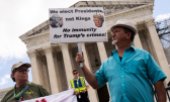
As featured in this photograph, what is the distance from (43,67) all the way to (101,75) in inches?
1427

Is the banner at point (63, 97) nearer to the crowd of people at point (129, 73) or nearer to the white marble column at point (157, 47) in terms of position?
the crowd of people at point (129, 73)

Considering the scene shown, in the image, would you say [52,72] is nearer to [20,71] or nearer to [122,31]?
[20,71]

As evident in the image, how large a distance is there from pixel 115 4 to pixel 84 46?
587 centimetres

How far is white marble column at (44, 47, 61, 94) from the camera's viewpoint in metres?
35.3

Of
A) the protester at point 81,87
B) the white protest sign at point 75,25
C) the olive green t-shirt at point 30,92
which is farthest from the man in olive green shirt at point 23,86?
the protester at point 81,87

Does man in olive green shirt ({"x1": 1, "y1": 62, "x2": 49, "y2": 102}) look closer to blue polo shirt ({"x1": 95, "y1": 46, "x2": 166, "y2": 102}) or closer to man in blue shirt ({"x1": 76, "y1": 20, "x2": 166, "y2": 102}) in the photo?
man in blue shirt ({"x1": 76, "y1": 20, "x2": 166, "y2": 102})

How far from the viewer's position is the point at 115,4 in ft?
123

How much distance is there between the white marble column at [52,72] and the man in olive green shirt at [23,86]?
29.5 metres

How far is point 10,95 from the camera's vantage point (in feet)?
19.3

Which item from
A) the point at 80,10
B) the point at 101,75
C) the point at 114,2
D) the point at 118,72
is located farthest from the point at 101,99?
the point at 114,2

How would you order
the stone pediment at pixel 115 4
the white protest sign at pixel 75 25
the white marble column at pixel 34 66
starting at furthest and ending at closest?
the white marble column at pixel 34 66 → the stone pediment at pixel 115 4 → the white protest sign at pixel 75 25

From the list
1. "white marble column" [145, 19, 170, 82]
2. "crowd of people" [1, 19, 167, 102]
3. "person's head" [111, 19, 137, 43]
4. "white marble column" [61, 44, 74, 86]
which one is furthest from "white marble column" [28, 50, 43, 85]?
"person's head" [111, 19, 137, 43]

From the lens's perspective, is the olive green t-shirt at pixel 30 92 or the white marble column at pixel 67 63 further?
the white marble column at pixel 67 63

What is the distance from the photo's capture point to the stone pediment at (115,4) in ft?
119
